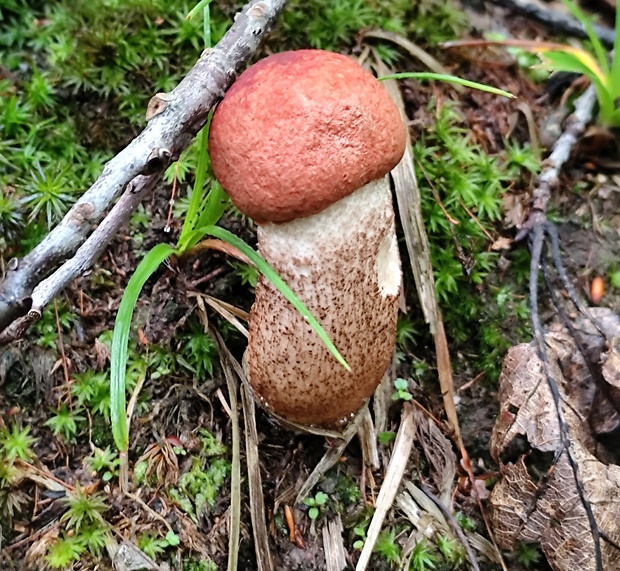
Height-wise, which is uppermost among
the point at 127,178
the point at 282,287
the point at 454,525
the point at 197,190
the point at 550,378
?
the point at 127,178

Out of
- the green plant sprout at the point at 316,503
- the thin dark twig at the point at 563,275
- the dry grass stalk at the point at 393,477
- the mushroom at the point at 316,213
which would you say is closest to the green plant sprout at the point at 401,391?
the dry grass stalk at the point at 393,477

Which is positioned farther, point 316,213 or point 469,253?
point 469,253

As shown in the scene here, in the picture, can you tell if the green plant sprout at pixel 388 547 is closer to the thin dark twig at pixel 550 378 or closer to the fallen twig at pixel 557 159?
the thin dark twig at pixel 550 378

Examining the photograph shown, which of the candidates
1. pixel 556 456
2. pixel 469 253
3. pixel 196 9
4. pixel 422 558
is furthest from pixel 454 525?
pixel 196 9

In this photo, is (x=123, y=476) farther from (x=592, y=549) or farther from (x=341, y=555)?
(x=592, y=549)

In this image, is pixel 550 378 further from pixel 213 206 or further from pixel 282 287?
pixel 213 206

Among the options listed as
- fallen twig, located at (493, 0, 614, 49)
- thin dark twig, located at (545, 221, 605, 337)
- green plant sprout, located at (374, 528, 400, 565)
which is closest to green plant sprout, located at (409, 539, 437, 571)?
green plant sprout, located at (374, 528, 400, 565)
